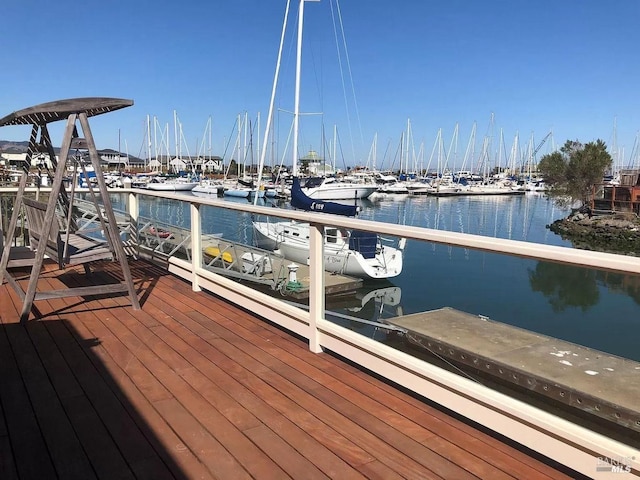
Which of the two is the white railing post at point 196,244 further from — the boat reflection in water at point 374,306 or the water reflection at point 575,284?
the water reflection at point 575,284

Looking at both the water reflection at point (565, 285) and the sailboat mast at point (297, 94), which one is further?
the sailboat mast at point (297, 94)

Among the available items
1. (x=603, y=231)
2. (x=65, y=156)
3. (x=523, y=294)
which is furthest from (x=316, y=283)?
(x=603, y=231)

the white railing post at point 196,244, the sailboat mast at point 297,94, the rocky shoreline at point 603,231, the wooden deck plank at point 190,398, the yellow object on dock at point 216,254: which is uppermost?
the sailboat mast at point 297,94

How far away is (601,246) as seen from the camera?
28.4m

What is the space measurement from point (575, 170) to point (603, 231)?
27.7 ft

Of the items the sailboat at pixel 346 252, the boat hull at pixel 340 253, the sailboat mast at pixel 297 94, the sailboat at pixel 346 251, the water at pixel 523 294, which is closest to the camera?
the water at pixel 523 294

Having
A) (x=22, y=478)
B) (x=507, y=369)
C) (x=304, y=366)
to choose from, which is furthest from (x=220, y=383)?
(x=507, y=369)

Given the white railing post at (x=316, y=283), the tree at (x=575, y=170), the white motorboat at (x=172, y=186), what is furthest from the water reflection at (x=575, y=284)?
the white motorboat at (x=172, y=186)

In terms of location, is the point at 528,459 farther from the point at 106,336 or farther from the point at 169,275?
the point at 169,275

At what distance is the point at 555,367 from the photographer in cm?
405

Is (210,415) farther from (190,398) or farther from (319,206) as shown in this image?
(319,206)

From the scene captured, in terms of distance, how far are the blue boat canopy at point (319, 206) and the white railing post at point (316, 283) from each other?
1161cm

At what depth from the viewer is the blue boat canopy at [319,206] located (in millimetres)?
15125

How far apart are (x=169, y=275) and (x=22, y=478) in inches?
146
